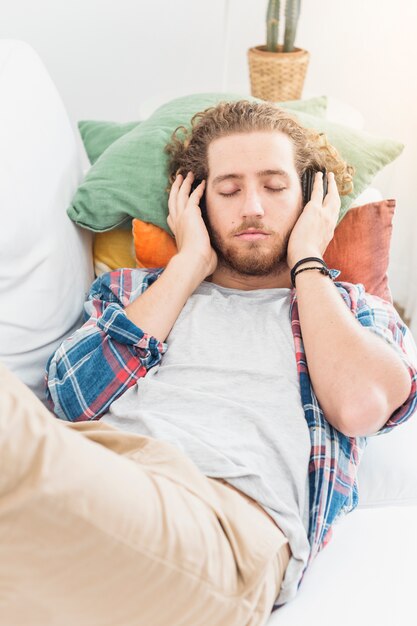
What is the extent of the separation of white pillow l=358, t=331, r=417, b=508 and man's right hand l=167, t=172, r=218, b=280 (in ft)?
1.60

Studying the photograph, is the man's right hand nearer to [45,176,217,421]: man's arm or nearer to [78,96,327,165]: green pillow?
[45,176,217,421]: man's arm

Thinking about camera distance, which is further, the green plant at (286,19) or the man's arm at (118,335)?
the green plant at (286,19)

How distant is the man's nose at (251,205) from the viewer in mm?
1491

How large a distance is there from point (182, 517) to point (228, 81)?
214 cm

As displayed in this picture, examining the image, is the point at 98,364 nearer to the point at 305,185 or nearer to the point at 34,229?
the point at 34,229

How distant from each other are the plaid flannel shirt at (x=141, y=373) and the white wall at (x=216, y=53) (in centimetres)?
123

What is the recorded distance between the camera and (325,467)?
3.97 ft

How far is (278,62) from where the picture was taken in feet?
7.53

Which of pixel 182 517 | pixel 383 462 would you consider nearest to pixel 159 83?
pixel 383 462

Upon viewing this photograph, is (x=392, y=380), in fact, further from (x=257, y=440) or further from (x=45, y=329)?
(x=45, y=329)

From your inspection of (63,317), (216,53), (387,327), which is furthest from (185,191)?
(216,53)

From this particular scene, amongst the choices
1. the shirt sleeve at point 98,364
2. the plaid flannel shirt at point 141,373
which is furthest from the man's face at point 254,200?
the shirt sleeve at point 98,364

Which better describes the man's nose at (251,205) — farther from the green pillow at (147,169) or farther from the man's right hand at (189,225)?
the green pillow at (147,169)

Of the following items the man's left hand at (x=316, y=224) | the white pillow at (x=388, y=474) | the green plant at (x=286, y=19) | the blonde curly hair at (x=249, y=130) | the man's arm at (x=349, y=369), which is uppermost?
the green plant at (x=286, y=19)
